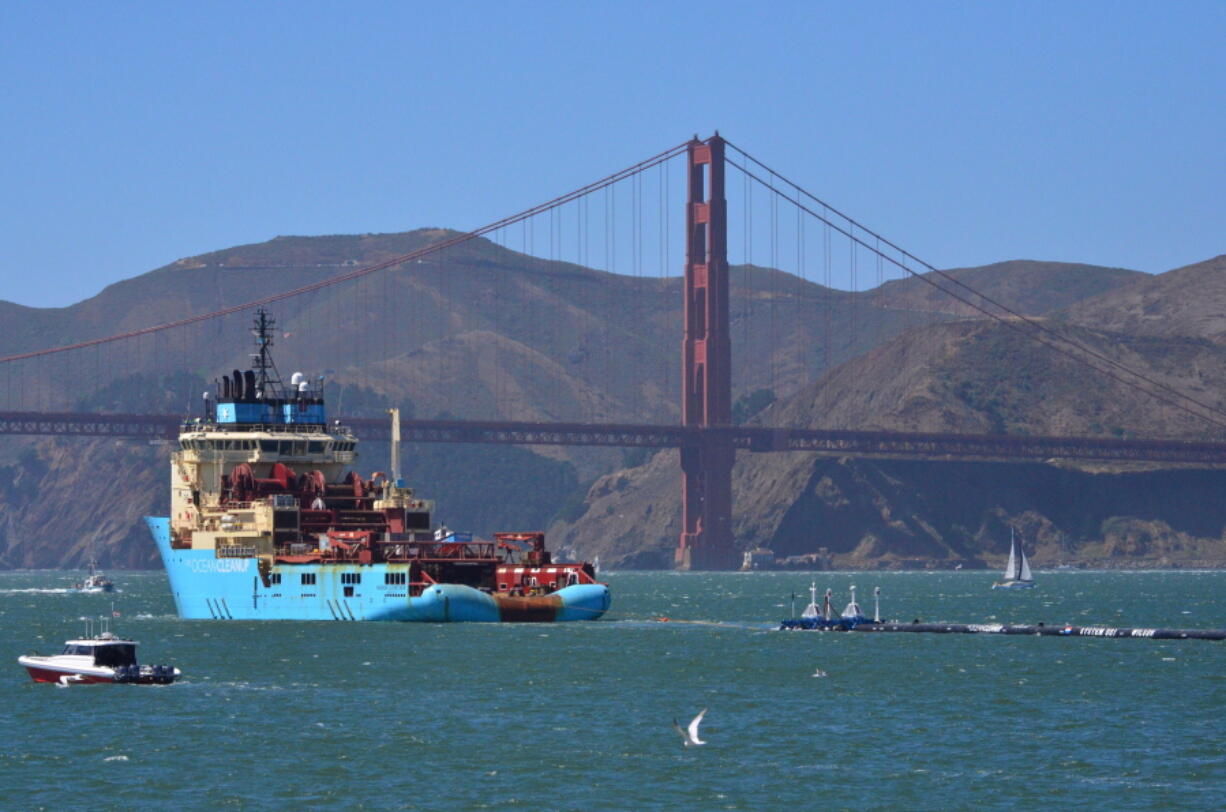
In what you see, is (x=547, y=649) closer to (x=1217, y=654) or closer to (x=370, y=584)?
(x=370, y=584)

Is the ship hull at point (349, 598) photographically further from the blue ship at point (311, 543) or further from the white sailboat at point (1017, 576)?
the white sailboat at point (1017, 576)

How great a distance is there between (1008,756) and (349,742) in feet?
49.5

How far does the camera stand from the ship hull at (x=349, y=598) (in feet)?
293

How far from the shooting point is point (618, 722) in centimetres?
5609

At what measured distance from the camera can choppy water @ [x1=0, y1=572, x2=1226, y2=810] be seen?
1777 inches

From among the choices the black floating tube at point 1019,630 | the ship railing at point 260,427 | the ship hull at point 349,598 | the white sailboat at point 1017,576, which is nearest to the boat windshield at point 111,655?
the ship hull at point 349,598

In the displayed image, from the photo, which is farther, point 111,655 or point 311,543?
point 311,543

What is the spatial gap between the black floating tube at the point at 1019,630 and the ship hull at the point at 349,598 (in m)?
9.56

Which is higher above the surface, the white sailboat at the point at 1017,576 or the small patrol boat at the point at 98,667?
the white sailboat at the point at 1017,576

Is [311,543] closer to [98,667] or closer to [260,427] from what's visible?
[260,427]

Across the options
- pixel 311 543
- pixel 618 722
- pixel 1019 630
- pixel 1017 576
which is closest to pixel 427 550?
pixel 311 543

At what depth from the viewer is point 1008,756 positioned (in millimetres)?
49594

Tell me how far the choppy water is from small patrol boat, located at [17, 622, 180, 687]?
1.90 feet

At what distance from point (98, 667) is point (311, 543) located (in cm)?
2829
